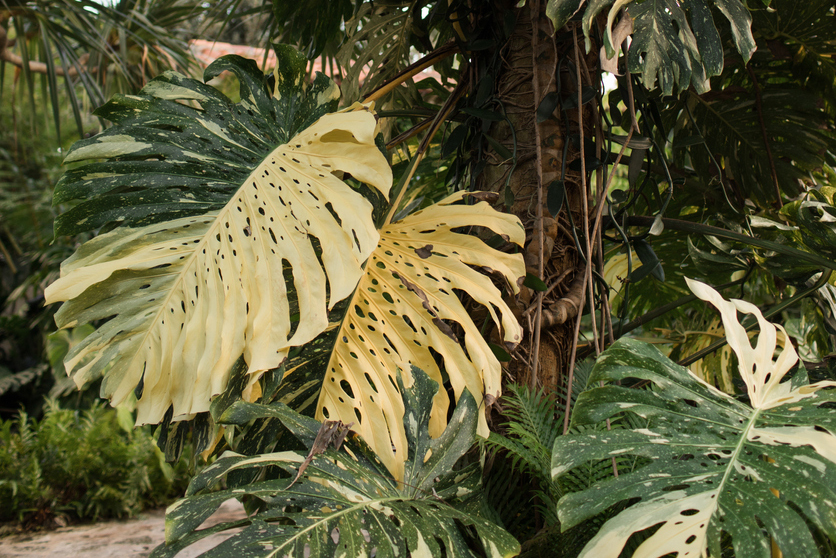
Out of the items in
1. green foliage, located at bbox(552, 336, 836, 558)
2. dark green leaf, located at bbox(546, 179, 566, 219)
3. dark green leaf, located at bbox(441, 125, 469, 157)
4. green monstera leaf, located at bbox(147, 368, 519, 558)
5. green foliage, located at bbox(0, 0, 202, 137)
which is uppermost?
green foliage, located at bbox(0, 0, 202, 137)

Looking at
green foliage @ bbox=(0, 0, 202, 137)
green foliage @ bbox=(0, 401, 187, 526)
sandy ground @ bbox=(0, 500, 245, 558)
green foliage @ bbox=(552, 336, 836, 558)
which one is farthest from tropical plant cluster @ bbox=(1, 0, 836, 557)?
green foliage @ bbox=(0, 401, 187, 526)

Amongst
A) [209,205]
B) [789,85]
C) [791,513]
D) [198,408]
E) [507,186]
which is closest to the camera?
[791,513]

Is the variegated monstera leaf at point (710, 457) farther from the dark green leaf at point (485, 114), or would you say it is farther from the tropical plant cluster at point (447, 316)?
the dark green leaf at point (485, 114)

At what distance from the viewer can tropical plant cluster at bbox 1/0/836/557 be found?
17.7 inches

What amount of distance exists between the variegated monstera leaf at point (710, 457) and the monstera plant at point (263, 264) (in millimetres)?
180

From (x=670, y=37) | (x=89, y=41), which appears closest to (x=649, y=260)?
(x=670, y=37)

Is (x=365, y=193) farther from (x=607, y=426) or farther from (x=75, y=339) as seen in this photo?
(x=75, y=339)

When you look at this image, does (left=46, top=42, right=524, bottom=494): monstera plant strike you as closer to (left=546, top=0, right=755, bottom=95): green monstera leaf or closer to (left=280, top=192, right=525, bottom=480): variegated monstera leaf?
(left=280, top=192, right=525, bottom=480): variegated monstera leaf

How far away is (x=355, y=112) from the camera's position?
0.63 meters

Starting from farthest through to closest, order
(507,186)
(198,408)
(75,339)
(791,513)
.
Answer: (75,339)
(507,186)
(198,408)
(791,513)

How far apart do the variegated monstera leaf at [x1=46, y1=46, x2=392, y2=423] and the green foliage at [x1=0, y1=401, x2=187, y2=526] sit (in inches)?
94.1

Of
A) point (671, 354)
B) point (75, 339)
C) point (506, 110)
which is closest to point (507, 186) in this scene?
point (506, 110)

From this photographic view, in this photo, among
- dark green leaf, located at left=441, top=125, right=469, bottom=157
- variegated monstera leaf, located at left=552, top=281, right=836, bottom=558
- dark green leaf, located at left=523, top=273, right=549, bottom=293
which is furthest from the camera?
dark green leaf, located at left=441, top=125, right=469, bottom=157

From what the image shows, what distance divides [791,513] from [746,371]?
0.19 m
